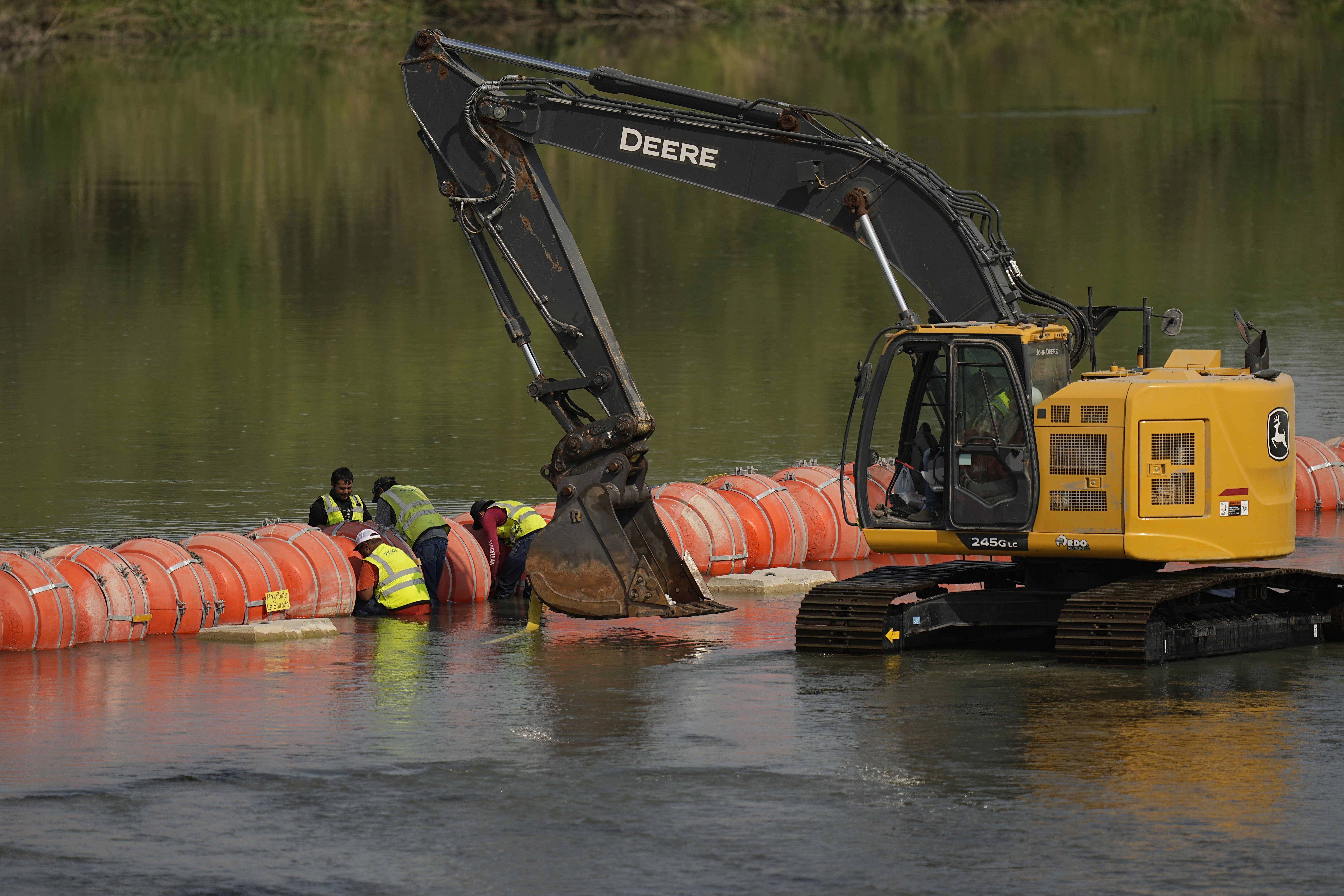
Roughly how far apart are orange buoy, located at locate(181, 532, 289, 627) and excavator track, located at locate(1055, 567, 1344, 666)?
22.2 feet

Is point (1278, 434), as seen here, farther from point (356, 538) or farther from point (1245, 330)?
point (356, 538)

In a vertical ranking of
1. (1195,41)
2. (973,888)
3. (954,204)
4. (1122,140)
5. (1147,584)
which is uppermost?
(1195,41)

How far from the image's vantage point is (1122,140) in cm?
6775

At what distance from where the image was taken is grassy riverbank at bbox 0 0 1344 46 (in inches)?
4033

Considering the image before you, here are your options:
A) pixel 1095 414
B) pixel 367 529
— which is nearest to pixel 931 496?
pixel 1095 414

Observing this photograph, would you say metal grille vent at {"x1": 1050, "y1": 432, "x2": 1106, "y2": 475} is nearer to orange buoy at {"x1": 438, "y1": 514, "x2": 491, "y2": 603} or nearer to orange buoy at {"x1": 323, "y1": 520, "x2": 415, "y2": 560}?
orange buoy at {"x1": 438, "y1": 514, "x2": 491, "y2": 603}

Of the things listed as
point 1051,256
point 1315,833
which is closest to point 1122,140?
point 1051,256

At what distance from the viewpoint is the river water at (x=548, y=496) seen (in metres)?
13.3

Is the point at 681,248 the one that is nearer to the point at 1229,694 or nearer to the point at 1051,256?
the point at 1051,256

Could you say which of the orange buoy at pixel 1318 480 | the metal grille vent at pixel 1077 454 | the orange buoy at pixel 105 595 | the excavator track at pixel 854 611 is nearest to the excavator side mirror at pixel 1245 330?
the metal grille vent at pixel 1077 454

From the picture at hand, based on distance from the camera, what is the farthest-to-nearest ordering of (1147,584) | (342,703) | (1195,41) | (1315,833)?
(1195,41)
(1147,584)
(342,703)
(1315,833)

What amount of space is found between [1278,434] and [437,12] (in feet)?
306

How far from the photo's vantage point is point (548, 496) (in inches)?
1078

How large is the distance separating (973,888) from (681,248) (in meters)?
39.8
